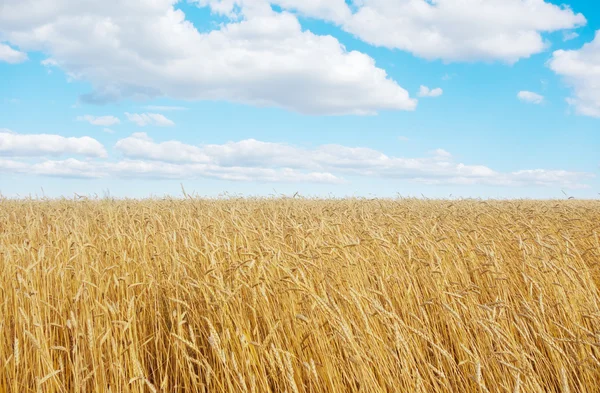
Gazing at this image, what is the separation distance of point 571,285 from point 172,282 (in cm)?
342

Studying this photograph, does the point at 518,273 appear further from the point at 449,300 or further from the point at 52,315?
the point at 52,315

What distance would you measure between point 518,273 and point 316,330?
301cm

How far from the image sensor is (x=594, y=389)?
265cm

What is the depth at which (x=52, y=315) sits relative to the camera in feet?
11.7

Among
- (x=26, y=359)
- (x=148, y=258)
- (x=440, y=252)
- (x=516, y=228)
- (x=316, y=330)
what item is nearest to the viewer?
(x=316, y=330)

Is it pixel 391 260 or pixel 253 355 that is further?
pixel 391 260

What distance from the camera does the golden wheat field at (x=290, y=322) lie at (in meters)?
2.36

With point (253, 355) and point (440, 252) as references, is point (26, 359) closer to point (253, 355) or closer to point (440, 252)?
point (253, 355)

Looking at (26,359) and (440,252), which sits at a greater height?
(440,252)

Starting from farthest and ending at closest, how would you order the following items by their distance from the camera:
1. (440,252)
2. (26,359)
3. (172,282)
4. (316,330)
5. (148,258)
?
1. (440,252)
2. (148,258)
3. (172,282)
4. (26,359)
5. (316,330)

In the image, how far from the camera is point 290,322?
286 centimetres

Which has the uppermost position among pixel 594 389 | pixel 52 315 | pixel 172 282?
pixel 172 282

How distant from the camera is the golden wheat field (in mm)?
2359

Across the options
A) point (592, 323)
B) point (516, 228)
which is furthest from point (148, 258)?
point (516, 228)
